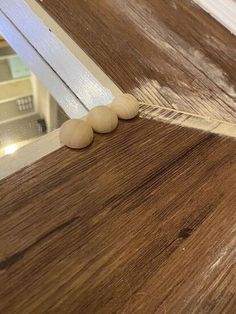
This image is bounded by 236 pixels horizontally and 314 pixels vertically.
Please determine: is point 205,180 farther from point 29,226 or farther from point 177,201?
point 29,226

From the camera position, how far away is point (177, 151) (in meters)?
0.58

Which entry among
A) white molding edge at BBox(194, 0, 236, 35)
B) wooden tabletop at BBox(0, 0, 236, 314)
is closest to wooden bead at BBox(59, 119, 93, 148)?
wooden tabletop at BBox(0, 0, 236, 314)

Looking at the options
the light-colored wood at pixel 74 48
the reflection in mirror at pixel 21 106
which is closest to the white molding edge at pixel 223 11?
the light-colored wood at pixel 74 48

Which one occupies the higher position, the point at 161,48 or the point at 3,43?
the point at 161,48

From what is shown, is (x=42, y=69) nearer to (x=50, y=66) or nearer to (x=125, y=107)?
(x=50, y=66)

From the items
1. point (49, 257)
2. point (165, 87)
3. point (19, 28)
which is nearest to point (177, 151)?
point (165, 87)

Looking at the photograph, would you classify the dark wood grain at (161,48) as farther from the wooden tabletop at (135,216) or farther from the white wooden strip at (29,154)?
the white wooden strip at (29,154)

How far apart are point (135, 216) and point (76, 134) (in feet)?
0.56

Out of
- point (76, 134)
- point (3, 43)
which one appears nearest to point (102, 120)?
point (76, 134)

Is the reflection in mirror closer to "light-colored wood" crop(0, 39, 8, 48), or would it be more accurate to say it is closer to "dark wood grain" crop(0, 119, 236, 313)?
"light-colored wood" crop(0, 39, 8, 48)

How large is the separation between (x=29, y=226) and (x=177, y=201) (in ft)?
0.73

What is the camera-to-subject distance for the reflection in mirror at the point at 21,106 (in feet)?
2.17

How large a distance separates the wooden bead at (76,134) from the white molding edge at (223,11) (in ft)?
1.86

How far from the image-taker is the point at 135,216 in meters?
0.48
